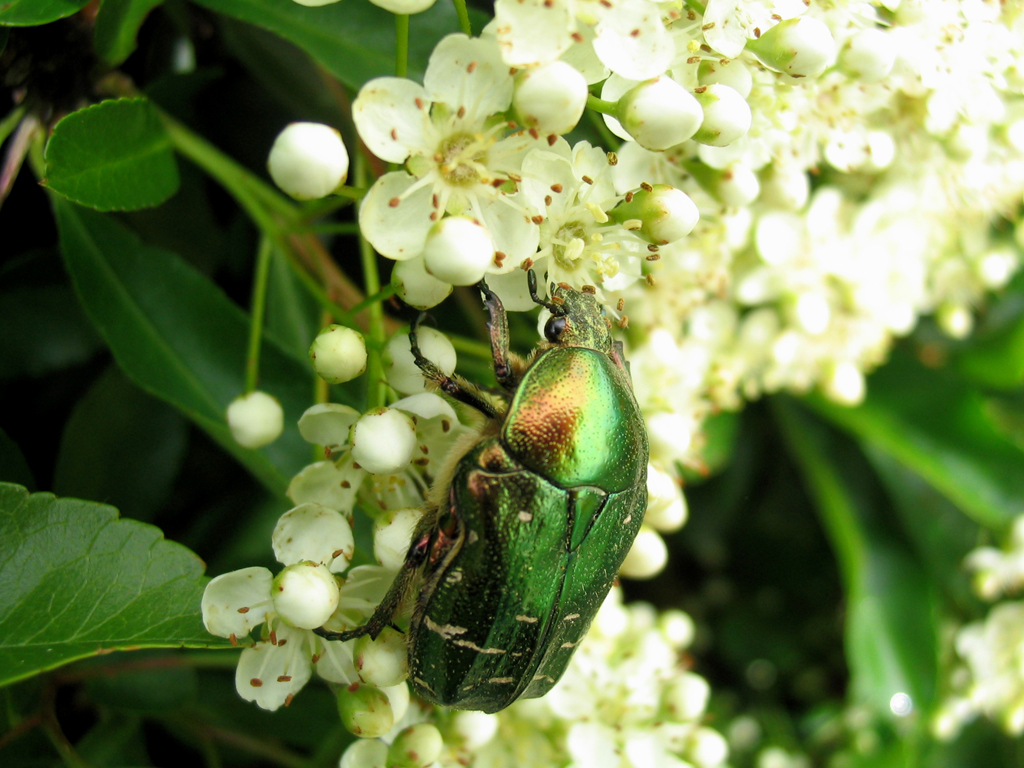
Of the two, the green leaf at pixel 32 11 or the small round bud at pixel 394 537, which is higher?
the green leaf at pixel 32 11

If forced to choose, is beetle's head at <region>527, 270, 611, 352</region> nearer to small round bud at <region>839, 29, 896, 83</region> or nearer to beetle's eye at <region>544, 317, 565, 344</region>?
beetle's eye at <region>544, 317, 565, 344</region>

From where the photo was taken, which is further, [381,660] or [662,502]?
[662,502]

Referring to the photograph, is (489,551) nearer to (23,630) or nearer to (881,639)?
(23,630)

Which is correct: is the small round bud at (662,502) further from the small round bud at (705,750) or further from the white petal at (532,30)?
the white petal at (532,30)

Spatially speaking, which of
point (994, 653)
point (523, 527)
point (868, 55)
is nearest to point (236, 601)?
point (523, 527)

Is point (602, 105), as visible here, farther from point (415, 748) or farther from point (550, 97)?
point (415, 748)

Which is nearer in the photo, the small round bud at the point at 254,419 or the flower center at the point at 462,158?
the flower center at the point at 462,158

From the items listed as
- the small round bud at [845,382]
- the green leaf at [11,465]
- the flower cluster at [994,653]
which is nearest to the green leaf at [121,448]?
the green leaf at [11,465]
